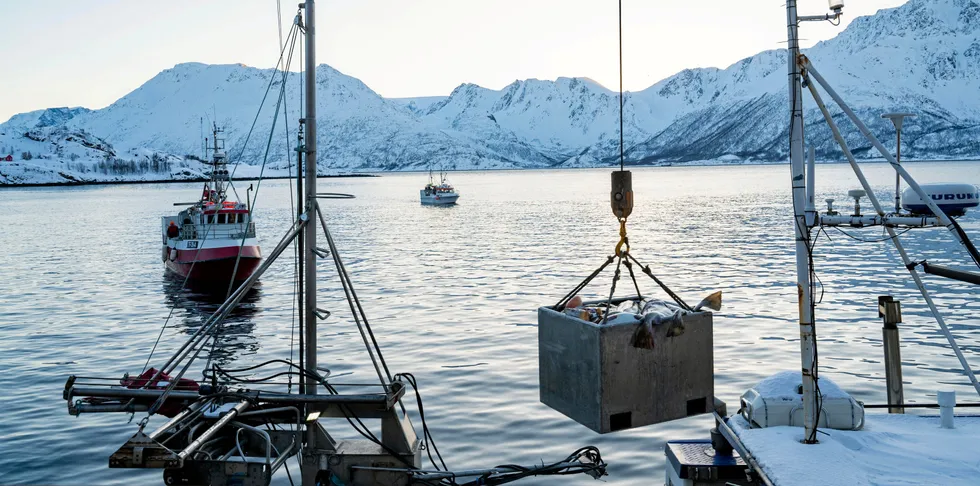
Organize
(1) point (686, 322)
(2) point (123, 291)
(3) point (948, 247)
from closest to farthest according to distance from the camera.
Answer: (1) point (686, 322) → (2) point (123, 291) → (3) point (948, 247)

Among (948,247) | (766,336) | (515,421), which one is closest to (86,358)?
(515,421)

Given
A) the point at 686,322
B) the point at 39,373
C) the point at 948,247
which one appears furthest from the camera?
the point at 948,247

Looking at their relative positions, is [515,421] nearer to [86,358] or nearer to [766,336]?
[766,336]

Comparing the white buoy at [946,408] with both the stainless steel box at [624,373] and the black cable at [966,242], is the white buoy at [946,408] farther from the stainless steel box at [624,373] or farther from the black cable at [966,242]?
the stainless steel box at [624,373]

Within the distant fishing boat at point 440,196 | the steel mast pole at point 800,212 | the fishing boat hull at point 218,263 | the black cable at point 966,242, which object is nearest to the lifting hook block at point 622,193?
the steel mast pole at point 800,212

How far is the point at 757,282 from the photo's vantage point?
40.2 metres

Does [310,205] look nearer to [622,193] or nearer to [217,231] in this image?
[622,193]

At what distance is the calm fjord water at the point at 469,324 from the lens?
1803cm

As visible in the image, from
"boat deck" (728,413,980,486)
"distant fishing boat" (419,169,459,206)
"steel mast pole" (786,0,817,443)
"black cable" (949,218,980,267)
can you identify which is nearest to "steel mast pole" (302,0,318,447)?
"boat deck" (728,413,980,486)

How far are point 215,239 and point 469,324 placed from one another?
20.1 m

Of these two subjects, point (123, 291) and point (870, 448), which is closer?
point (870, 448)

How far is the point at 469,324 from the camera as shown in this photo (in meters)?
30.9

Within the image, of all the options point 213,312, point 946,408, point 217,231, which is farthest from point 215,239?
point 946,408

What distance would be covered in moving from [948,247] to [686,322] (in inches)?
1981
